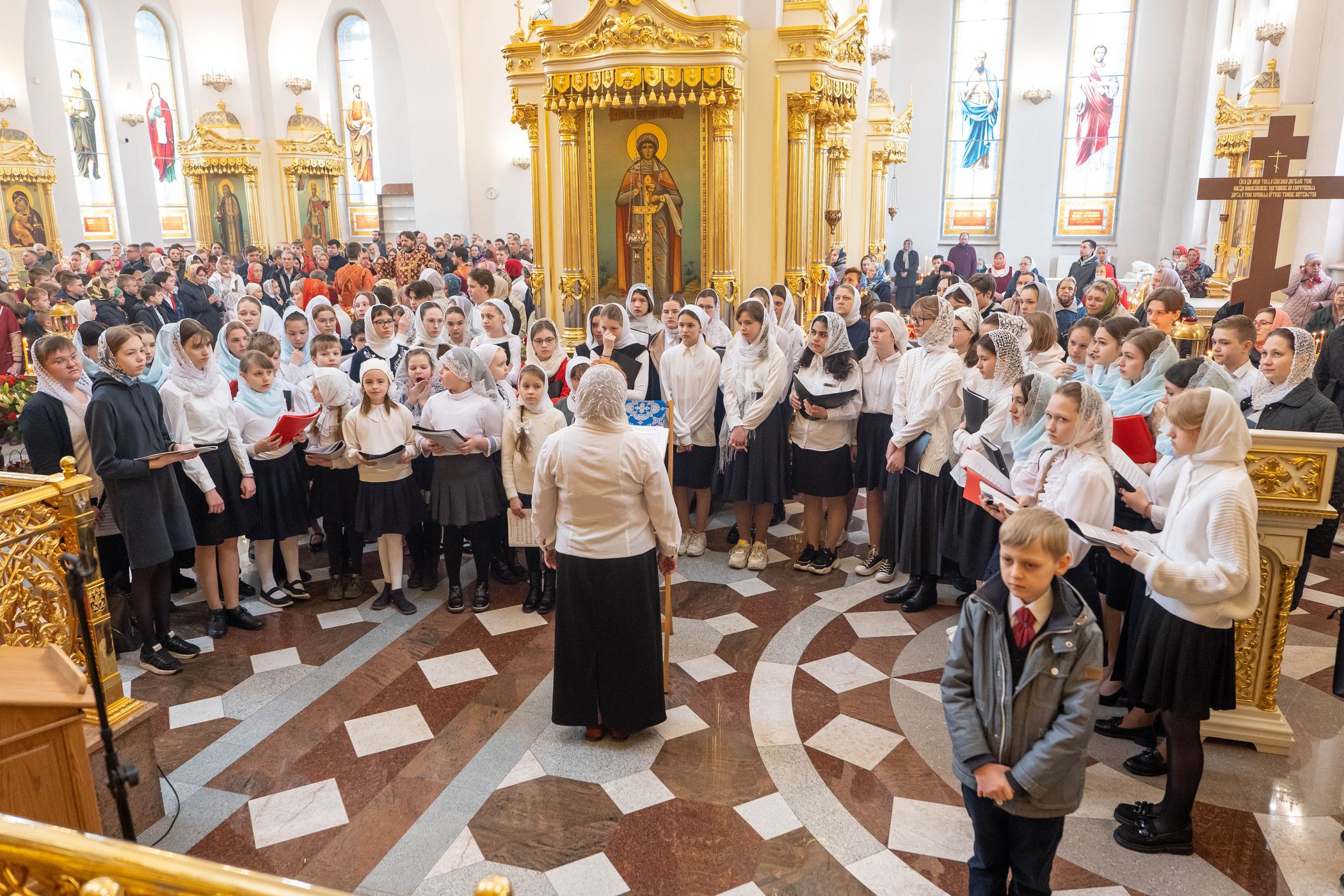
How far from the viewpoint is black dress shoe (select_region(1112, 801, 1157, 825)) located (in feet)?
11.4

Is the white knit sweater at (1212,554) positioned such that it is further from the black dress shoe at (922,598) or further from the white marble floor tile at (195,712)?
the white marble floor tile at (195,712)

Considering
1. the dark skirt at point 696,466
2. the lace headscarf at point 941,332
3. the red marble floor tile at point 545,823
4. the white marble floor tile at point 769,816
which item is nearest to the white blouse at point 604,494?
the red marble floor tile at point 545,823

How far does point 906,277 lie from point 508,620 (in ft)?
44.6

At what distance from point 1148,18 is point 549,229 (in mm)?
17093

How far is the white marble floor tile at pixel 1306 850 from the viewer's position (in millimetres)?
3191

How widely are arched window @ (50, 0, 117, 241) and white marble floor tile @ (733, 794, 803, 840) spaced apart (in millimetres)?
21323

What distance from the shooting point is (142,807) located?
3576mm

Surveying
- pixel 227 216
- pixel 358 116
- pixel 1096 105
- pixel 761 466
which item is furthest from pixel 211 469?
pixel 358 116

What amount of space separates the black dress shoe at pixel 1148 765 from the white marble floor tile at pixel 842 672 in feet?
4.09

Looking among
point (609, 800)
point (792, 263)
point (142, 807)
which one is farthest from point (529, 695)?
point (792, 263)

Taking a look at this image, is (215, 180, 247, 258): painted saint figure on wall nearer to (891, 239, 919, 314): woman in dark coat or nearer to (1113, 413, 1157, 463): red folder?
(891, 239, 919, 314): woman in dark coat

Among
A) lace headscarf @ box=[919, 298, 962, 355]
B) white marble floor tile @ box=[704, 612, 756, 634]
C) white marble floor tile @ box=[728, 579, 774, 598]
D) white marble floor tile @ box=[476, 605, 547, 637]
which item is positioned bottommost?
white marble floor tile @ box=[476, 605, 547, 637]

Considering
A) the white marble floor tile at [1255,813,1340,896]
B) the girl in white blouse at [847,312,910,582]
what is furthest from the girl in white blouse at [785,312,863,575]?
the white marble floor tile at [1255,813,1340,896]

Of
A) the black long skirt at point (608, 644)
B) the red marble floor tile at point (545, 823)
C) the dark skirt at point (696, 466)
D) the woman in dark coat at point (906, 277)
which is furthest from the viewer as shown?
the woman in dark coat at point (906, 277)
